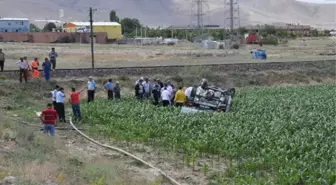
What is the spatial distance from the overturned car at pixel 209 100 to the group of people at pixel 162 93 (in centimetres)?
41

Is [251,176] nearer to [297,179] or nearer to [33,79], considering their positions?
[297,179]

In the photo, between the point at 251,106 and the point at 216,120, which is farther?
the point at 251,106

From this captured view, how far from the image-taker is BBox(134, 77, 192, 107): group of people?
1155 inches

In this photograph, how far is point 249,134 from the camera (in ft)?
69.5

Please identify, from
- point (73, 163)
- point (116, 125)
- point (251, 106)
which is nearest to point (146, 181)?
point (73, 163)

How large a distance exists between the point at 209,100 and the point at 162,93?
2.29 m

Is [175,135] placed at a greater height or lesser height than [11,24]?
lesser

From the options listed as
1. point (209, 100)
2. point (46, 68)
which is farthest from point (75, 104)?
point (46, 68)

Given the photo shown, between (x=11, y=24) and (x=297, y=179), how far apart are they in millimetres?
103940

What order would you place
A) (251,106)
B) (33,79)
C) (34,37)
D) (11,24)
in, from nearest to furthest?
(251,106), (33,79), (34,37), (11,24)

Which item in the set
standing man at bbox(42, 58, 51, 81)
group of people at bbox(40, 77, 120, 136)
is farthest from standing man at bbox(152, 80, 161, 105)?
standing man at bbox(42, 58, 51, 81)

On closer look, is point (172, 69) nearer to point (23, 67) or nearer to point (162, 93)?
point (23, 67)

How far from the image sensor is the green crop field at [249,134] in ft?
55.0

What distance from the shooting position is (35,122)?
2589cm
